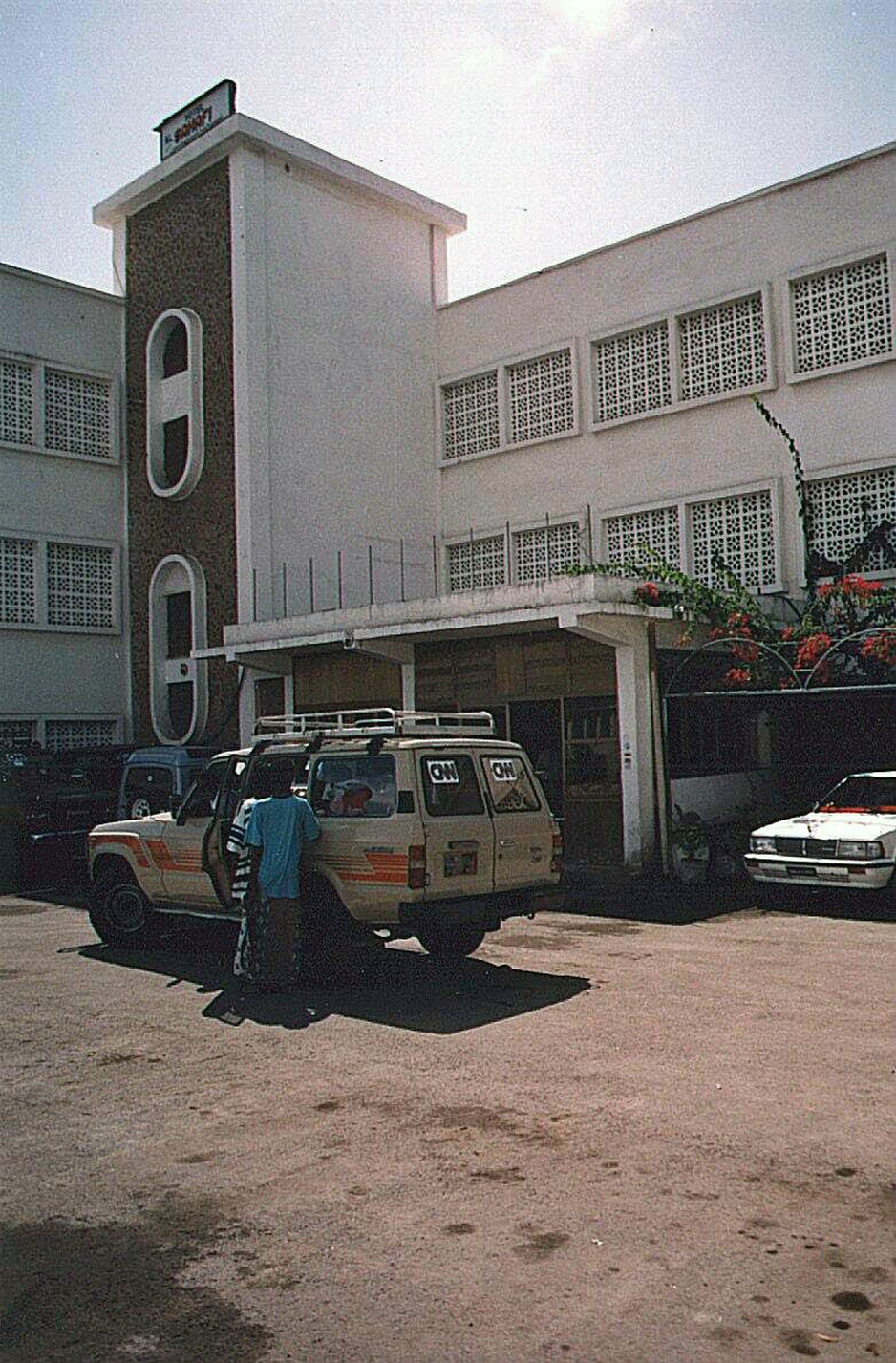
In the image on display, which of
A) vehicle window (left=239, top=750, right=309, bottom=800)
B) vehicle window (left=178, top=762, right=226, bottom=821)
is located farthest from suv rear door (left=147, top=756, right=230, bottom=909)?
vehicle window (left=239, top=750, right=309, bottom=800)

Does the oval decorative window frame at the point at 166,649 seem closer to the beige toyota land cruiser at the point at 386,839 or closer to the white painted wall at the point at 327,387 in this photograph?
the white painted wall at the point at 327,387

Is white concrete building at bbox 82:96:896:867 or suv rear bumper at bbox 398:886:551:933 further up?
white concrete building at bbox 82:96:896:867

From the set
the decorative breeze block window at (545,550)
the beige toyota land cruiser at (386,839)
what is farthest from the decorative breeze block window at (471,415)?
the beige toyota land cruiser at (386,839)

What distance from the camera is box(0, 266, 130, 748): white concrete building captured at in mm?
25328

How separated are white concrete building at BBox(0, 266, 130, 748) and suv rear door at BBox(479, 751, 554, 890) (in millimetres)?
16534

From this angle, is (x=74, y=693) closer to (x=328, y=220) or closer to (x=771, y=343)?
(x=328, y=220)

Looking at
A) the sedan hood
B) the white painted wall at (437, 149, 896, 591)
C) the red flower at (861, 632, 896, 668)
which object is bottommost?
the sedan hood

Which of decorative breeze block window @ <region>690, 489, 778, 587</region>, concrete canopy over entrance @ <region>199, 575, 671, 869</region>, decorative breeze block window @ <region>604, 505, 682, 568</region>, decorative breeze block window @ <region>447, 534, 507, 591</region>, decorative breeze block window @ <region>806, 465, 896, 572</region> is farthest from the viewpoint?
decorative breeze block window @ <region>447, 534, 507, 591</region>

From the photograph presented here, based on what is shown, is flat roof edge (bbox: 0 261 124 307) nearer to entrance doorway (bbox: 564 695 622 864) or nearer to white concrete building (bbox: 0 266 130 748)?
white concrete building (bbox: 0 266 130 748)

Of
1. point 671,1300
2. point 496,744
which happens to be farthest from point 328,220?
point 671,1300

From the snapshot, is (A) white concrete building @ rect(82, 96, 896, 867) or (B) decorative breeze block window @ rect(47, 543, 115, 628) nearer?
(A) white concrete building @ rect(82, 96, 896, 867)

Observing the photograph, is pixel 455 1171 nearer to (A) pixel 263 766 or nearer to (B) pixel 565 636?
(A) pixel 263 766

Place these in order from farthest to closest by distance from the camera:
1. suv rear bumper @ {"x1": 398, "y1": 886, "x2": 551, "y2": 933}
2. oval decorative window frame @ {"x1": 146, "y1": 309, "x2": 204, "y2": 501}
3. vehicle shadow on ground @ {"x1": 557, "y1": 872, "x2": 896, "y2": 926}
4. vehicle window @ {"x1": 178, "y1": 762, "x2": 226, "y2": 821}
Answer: oval decorative window frame @ {"x1": 146, "y1": 309, "x2": 204, "y2": 501}
vehicle shadow on ground @ {"x1": 557, "y1": 872, "x2": 896, "y2": 926}
vehicle window @ {"x1": 178, "y1": 762, "x2": 226, "y2": 821}
suv rear bumper @ {"x1": 398, "y1": 886, "x2": 551, "y2": 933}

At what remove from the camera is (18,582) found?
83.3 ft
